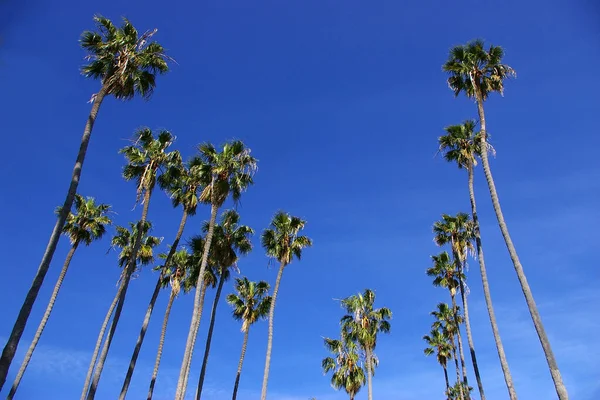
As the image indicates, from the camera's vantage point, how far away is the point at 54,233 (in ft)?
52.9

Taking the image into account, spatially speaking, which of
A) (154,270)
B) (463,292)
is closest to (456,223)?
(463,292)

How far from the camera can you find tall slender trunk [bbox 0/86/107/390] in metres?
13.5

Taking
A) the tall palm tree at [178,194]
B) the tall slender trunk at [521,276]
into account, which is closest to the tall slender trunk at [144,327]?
the tall palm tree at [178,194]

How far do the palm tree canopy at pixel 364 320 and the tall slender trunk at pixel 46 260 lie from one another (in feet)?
92.2

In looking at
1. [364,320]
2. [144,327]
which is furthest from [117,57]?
[364,320]

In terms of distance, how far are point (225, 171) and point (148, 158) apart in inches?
223

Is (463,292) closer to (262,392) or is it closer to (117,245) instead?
(262,392)

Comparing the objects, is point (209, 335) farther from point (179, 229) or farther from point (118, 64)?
point (118, 64)

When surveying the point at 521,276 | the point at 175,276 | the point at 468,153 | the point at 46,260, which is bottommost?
the point at 46,260

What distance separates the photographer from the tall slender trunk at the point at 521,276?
1774 cm

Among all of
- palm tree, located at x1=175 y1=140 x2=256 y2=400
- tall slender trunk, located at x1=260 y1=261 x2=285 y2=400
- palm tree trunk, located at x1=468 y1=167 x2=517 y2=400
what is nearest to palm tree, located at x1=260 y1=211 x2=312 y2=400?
tall slender trunk, located at x1=260 y1=261 x2=285 y2=400

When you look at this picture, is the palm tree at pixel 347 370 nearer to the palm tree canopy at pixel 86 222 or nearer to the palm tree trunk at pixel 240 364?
the palm tree trunk at pixel 240 364

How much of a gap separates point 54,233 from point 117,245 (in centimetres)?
2101

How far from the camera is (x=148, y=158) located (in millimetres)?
29656
